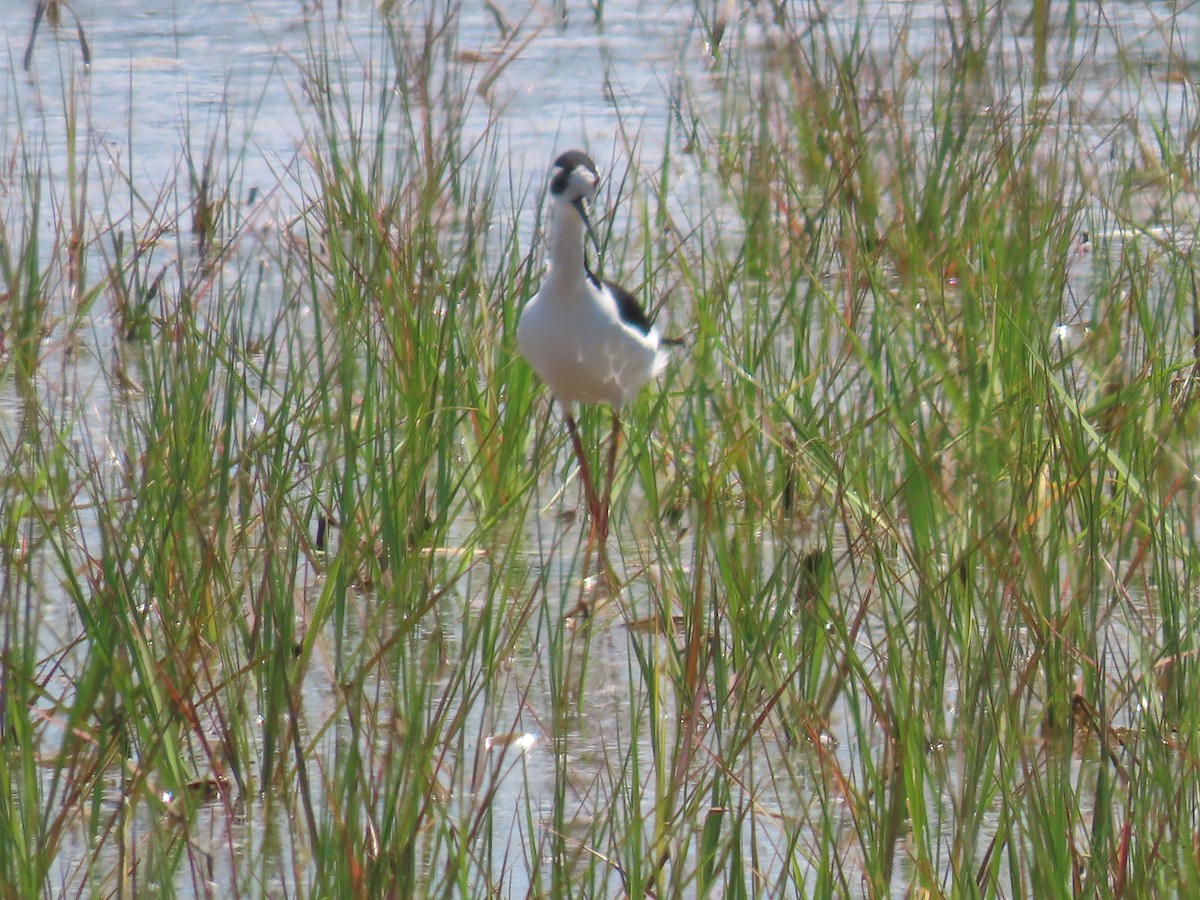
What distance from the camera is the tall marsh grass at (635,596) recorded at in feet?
6.12

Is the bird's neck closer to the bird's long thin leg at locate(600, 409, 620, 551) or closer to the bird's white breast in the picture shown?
the bird's white breast

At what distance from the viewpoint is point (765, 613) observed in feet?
7.27

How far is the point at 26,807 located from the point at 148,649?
1.42 feet

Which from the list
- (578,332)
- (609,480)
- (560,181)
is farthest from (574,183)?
(609,480)

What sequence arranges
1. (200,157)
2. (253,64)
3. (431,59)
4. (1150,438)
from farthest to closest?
(253,64)
(200,157)
(431,59)
(1150,438)

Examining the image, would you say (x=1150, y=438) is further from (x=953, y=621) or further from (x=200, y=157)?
(x=200, y=157)

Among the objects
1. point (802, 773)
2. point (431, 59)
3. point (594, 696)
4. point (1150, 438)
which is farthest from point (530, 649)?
point (431, 59)

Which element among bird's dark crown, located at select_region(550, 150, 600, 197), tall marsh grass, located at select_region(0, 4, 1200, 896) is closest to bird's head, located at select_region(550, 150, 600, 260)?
bird's dark crown, located at select_region(550, 150, 600, 197)

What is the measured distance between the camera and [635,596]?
310 centimetres

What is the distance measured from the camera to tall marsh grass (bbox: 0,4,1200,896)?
73.5 inches

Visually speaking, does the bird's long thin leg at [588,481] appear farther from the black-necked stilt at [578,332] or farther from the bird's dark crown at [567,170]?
the bird's dark crown at [567,170]

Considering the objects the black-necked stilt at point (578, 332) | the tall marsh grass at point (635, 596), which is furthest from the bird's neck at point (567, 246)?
the tall marsh grass at point (635, 596)

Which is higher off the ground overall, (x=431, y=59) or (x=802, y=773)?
(x=431, y=59)

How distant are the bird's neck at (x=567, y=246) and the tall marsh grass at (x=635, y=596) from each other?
0.18 m
